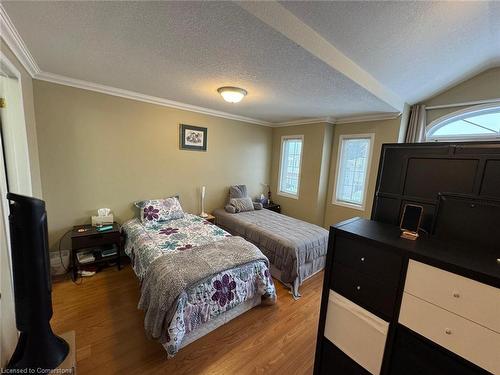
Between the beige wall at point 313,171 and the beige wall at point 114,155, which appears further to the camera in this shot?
the beige wall at point 313,171

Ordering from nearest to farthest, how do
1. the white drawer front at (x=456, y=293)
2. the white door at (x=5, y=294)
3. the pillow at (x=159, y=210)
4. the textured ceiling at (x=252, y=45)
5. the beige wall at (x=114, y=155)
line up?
the white drawer front at (x=456, y=293) < the white door at (x=5, y=294) < the textured ceiling at (x=252, y=45) < the beige wall at (x=114, y=155) < the pillow at (x=159, y=210)

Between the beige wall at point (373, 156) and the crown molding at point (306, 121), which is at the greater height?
the crown molding at point (306, 121)

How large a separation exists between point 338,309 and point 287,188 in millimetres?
3540

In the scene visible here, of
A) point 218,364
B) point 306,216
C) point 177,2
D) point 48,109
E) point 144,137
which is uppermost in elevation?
point 177,2

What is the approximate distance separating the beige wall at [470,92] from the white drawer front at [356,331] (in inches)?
127

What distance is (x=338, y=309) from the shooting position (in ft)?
4.29

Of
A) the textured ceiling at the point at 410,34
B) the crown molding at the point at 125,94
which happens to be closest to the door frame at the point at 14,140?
the crown molding at the point at 125,94

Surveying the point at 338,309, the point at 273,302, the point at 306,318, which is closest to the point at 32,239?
the point at 338,309

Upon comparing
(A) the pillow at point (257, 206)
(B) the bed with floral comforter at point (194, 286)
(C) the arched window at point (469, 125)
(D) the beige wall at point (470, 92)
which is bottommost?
(B) the bed with floral comforter at point (194, 286)

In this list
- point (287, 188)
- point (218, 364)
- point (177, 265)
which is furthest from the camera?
point (287, 188)

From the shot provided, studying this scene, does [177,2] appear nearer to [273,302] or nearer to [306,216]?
[273,302]

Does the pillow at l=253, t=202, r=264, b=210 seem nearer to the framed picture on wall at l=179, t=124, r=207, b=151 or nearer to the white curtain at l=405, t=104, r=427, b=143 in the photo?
the framed picture on wall at l=179, t=124, r=207, b=151

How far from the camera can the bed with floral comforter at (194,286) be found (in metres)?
1.65

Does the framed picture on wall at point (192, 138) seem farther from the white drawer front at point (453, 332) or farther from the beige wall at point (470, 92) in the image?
the beige wall at point (470, 92)
